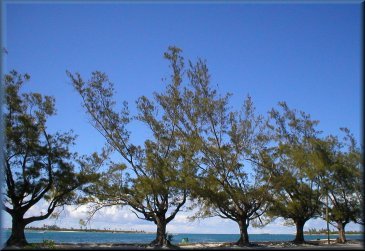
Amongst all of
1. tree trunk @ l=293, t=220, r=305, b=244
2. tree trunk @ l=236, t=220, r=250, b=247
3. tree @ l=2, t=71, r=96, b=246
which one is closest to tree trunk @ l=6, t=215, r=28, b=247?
tree @ l=2, t=71, r=96, b=246

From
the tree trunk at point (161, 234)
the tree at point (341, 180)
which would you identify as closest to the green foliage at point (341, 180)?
the tree at point (341, 180)

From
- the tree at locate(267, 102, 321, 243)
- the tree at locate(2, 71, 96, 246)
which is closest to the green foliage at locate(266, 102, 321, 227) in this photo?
the tree at locate(267, 102, 321, 243)

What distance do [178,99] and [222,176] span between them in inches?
322

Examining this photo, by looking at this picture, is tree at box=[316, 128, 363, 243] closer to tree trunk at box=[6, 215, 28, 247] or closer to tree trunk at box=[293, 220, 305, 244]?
tree trunk at box=[293, 220, 305, 244]

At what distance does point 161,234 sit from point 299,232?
1657 centimetres

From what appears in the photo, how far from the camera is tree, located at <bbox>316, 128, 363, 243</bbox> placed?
139ft

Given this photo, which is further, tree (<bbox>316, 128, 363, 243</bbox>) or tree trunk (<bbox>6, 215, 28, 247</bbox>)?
tree (<bbox>316, 128, 363, 243</bbox>)

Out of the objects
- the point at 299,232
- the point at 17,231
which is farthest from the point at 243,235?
the point at 17,231

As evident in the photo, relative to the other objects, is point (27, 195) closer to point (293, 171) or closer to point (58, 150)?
point (58, 150)

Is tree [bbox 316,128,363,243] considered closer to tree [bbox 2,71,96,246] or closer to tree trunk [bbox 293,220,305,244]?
tree trunk [bbox 293,220,305,244]

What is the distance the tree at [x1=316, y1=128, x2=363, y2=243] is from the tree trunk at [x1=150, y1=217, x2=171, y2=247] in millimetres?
16962

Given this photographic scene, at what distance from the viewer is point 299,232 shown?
43.5m

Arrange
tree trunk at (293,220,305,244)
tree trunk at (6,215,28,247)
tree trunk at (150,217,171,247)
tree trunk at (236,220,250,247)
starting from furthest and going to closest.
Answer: tree trunk at (293,220,305,244)
tree trunk at (236,220,250,247)
tree trunk at (150,217,171,247)
tree trunk at (6,215,28,247)

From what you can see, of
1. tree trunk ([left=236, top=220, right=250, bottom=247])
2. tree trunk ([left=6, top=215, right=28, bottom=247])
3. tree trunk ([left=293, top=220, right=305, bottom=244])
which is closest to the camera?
tree trunk ([left=6, top=215, right=28, bottom=247])
